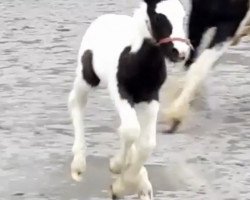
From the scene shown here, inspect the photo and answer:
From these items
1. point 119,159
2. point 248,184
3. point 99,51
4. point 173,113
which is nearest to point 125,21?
point 99,51

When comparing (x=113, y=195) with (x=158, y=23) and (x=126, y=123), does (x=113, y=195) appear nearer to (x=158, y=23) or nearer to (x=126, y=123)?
(x=126, y=123)

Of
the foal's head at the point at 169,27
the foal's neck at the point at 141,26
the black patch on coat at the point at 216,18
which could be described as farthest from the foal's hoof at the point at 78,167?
the black patch on coat at the point at 216,18

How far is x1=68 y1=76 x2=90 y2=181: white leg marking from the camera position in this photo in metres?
6.61

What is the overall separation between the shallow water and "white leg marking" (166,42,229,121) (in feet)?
0.58

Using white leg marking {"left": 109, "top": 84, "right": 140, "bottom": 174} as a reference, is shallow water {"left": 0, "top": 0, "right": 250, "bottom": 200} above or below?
below

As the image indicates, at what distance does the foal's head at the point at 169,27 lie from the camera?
222 inches

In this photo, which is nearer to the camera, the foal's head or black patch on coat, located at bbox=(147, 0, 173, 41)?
the foal's head

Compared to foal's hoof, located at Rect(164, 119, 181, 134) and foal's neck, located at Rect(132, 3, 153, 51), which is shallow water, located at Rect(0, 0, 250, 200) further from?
foal's neck, located at Rect(132, 3, 153, 51)

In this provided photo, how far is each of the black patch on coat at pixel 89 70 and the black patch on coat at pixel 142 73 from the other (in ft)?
1.62

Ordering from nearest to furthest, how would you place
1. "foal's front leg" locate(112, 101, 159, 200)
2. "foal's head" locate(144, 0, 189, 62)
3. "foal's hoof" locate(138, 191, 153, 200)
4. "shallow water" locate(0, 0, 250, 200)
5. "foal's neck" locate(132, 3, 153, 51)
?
"foal's head" locate(144, 0, 189, 62) → "foal's neck" locate(132, 3, 153, 51) → "foal's front leg" locate(112, 101, 159, 200) → "foal's hoof" locate(138, 191, 153, 200) → "shallow water" locate(0, 0, 250, 200)

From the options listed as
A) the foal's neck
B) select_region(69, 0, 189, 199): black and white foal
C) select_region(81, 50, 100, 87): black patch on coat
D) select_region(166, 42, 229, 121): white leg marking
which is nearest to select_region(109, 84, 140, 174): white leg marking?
select_region(69, 0, 189, 199): black and white foal

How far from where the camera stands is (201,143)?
26.1ft

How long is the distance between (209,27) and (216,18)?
0.11 m

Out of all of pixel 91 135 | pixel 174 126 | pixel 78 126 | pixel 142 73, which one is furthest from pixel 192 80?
pixel 142 73
